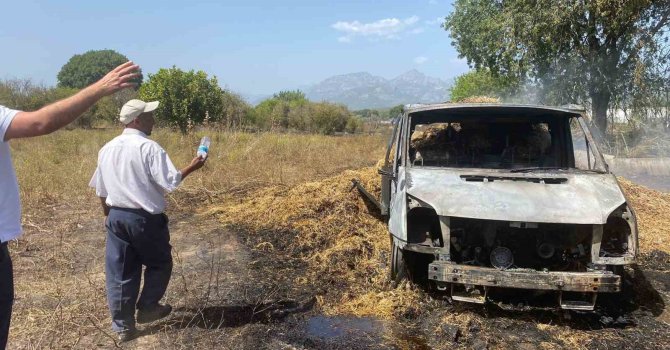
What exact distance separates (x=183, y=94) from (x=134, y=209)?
1767 centimetres

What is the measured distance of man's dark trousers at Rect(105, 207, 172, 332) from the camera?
11.3ft

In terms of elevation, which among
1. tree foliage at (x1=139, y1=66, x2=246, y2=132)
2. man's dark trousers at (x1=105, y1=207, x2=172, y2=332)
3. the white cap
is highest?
tree foliage at (x1=139, y1=66, x2=246, y2=132)

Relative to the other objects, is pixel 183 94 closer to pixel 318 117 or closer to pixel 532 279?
pixel 318 117

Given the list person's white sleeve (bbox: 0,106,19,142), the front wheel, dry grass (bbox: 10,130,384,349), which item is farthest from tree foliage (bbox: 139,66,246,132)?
person's white sleeve (bbox: 0,106,19,142)

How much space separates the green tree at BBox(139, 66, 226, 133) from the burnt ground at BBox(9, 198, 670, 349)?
14594mm

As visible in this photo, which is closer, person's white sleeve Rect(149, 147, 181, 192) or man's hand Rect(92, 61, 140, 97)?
man's hand Rect(92, 61, 140, 97)

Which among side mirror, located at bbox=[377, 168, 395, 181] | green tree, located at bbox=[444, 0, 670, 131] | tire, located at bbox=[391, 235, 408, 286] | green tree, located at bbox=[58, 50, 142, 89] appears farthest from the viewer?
green tree, located at bbox=[58, 50, 142, 89]

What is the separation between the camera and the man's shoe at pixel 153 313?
374 centimetres

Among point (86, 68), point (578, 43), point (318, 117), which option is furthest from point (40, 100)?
point (86, 68)

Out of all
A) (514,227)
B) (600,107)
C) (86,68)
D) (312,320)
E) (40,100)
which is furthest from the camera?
(86,68)

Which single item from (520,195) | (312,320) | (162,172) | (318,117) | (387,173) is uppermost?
(318,117)

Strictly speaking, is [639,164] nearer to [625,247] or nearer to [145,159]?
[625,247]

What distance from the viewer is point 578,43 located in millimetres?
14875

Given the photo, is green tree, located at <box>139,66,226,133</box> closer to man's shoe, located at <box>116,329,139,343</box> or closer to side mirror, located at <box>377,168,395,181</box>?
side mirror, located at <box>377,168,395,181</box>
